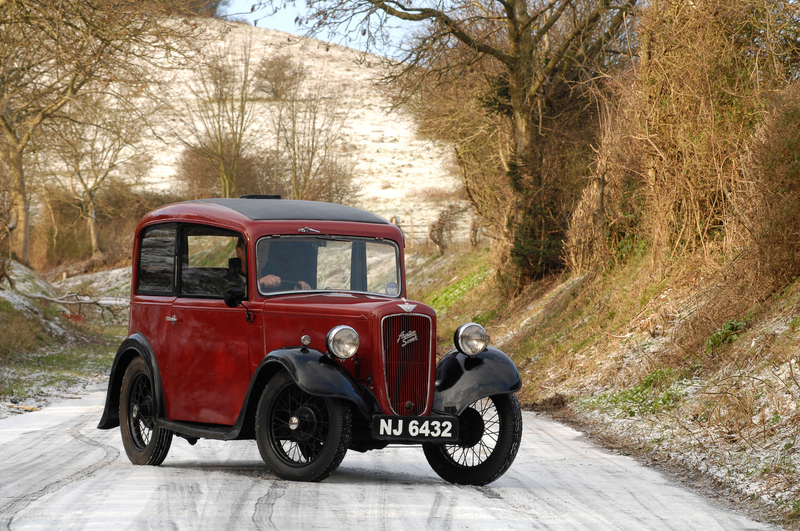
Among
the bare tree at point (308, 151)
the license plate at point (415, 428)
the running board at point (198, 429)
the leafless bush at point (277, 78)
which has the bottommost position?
the running board at point (198, 429)

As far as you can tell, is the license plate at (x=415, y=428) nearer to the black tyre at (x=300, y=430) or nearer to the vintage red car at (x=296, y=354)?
the vintage red car at (x=296, y=354)

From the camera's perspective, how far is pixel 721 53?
13.5 m

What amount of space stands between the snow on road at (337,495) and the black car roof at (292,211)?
228 cm

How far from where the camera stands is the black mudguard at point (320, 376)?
6.68 meters

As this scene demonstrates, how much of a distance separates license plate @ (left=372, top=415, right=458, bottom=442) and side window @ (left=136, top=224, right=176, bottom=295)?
9.36ft

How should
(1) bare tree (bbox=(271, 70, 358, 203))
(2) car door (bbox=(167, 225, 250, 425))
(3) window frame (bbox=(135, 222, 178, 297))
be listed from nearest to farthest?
(2) car door (bbox=(167, 225, 250, 425)) → (3) window frame (bbox=(135, 222, 178, 297)) → (1) bare tree (bbox=(271, 70, 358, 203))

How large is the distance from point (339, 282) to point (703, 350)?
5521 mm

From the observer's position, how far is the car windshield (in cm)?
779

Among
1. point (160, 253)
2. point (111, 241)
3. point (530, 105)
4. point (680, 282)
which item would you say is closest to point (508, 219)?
point (530, 105)

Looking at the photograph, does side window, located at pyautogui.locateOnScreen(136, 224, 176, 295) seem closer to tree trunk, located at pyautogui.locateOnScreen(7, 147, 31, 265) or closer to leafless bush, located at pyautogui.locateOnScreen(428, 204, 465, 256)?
tree trunk, located at pyautogui.locateOnScreen(7, 147, 31, 265)

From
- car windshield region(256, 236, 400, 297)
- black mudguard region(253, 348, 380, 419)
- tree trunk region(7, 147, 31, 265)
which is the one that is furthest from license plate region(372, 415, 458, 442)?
tree trunk region(7, 147, 31, 265)

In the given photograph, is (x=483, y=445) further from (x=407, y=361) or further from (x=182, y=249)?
(x=182, y=249)

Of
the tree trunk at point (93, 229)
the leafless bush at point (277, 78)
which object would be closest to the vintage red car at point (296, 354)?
the leafless bush at point (277, 78)

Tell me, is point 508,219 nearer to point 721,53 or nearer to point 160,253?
point 721,53
